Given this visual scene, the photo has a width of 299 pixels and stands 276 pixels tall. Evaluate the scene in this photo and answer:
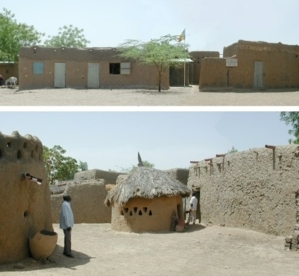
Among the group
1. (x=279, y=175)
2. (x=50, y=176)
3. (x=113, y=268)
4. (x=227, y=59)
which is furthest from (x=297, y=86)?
(x=50, y=176)

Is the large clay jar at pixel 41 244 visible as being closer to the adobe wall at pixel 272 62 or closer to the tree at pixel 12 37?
the adobe wall at pixel 272 62

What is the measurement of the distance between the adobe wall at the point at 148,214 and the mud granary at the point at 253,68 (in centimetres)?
582

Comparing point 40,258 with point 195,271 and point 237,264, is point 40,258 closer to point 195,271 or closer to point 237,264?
point 195,271

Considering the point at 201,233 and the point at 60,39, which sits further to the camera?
the point at 60,39

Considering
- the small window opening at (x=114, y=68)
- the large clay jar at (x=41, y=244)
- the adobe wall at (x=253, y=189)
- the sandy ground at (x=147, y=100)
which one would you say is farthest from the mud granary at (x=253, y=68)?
the large clay jar at (x=41, y=244)

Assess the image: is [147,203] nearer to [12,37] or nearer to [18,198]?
[18,198]

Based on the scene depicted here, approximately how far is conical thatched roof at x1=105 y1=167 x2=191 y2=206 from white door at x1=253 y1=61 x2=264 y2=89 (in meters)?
6.13

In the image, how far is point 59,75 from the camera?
20.8m

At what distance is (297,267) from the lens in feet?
31.2

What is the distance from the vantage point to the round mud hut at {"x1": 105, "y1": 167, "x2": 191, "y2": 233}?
15344 mm

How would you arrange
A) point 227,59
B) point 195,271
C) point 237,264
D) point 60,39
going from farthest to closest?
point 60,39 < point 227,59 < point 237,264 < point 195,271

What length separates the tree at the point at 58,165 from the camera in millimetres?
34594

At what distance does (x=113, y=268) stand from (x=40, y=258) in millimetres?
1401

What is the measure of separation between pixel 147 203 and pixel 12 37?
17966 millimetres
